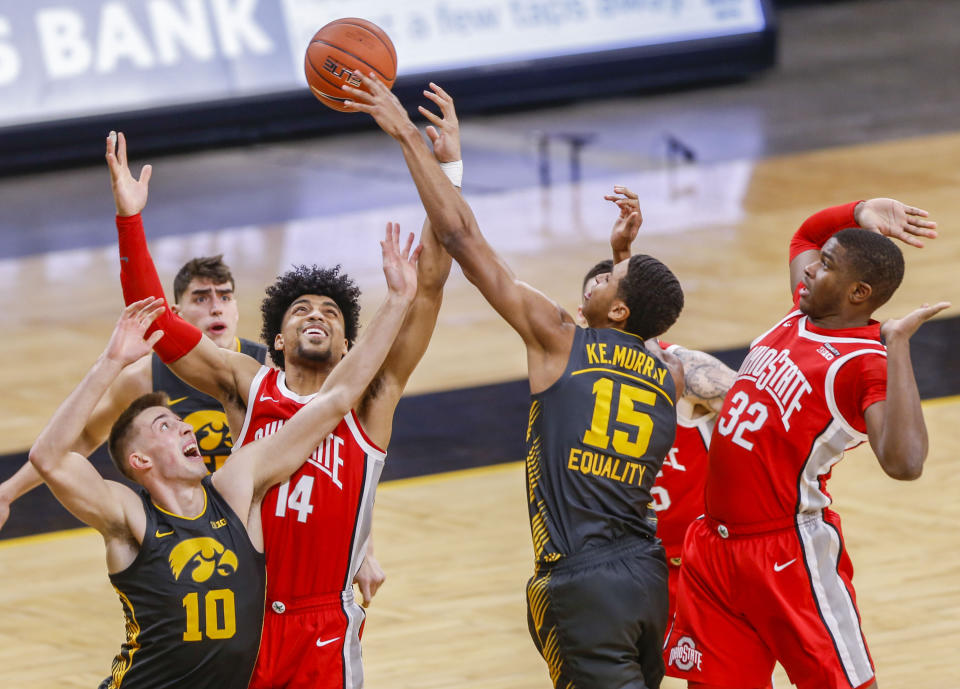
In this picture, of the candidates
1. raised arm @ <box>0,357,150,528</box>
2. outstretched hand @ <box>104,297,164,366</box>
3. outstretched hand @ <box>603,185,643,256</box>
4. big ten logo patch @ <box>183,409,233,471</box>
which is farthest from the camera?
raised arm @ <box>0,357,150,528</box>

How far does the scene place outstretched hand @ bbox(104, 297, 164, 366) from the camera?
4.43 meters

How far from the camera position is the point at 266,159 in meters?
16.3

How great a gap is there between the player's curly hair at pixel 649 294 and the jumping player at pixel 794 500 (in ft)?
1.28

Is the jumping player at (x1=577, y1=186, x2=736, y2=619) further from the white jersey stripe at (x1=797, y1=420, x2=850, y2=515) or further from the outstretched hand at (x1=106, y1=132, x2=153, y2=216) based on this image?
the outstretched hand at (x1=106, y1=132, x2=153, y2=216)

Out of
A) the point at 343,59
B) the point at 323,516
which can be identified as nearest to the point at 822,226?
the point at 343,59

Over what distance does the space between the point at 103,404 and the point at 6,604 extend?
5.27ft

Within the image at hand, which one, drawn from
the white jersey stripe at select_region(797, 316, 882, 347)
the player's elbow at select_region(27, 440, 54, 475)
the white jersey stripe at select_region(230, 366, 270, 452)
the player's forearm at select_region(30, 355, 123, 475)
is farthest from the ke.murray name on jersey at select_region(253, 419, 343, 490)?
the white jersey stripe at select_region(797, 316, 882, 347)

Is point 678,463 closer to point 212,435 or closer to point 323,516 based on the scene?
point 323,516

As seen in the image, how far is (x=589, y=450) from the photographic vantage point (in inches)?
184

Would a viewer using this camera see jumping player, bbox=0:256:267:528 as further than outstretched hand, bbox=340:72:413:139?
Yes

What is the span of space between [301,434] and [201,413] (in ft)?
3.80

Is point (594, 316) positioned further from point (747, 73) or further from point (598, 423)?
point (747, 73)

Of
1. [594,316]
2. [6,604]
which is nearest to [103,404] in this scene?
[6,604]

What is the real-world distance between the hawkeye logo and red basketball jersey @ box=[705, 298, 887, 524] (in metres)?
1.62
